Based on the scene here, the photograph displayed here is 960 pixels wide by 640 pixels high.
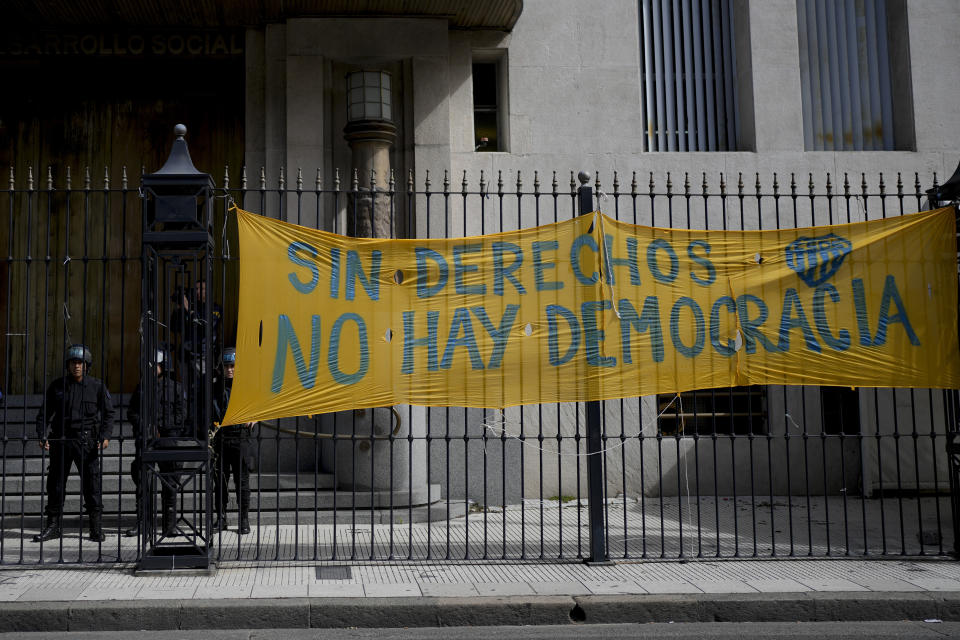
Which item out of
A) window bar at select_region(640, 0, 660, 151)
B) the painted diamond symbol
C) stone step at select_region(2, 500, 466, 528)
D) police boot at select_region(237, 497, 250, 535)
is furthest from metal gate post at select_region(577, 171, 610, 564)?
window bar at select_region(640, 0, 660, 151)

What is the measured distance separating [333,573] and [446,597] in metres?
1.20

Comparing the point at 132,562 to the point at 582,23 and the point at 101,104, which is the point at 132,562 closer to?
the point at 101,104

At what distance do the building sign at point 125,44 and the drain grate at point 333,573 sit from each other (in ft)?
25.3

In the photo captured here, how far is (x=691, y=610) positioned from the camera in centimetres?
649

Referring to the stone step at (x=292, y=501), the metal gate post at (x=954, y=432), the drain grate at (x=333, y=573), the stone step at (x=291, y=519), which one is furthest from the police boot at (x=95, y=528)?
the metal gate post at (x=954, y=432)

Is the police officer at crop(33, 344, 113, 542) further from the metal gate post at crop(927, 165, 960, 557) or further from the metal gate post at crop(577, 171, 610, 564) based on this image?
the metal gate post at crop(927, 165, 960, 557)

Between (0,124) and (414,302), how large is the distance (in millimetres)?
8129

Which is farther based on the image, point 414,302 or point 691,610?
point 414,302

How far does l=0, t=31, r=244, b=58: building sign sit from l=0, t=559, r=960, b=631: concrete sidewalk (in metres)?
7.51

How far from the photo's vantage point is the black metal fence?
30.8 ft

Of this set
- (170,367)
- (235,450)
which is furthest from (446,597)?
(235,450)

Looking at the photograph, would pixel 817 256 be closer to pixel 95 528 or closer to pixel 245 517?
pixel 245 517

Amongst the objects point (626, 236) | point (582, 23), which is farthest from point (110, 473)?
point (582, 23)

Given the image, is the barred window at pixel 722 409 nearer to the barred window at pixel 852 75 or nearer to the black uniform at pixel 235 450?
the barred window at pixel 852 75
